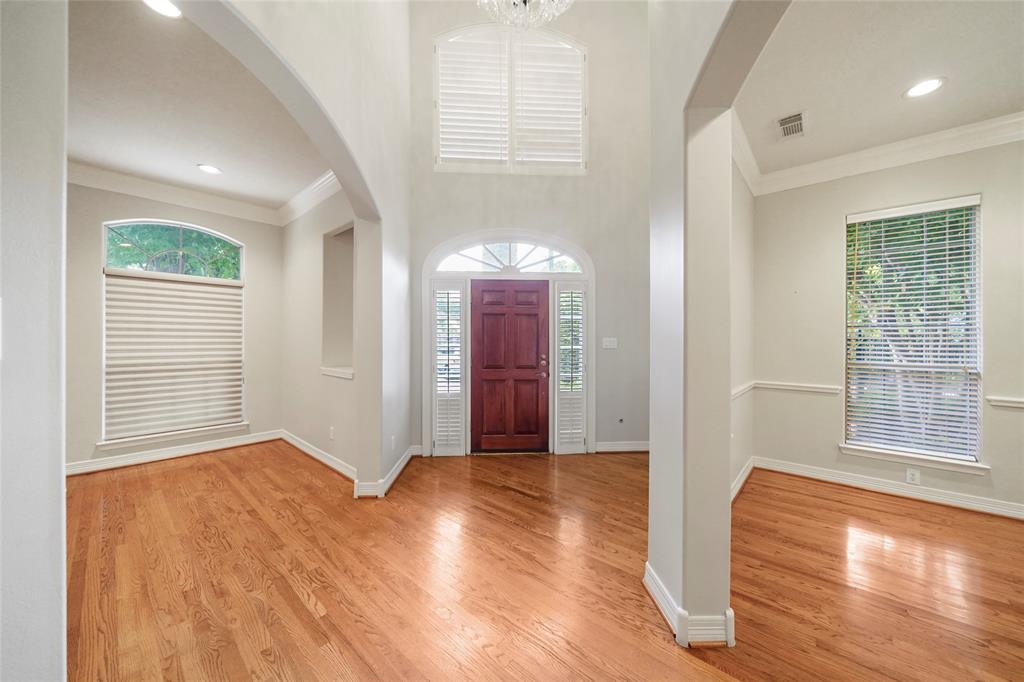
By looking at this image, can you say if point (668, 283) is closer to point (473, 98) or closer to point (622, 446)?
point (622, 446)

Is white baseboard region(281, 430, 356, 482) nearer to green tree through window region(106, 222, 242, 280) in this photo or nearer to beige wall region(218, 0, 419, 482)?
beige wall region(218, 0, 419, 482)

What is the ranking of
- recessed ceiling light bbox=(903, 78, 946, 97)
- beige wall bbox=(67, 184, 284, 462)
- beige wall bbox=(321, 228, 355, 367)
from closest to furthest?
recessed ceiling light bbox=(903, 78, 946, 97), beige wall bbox=(67, 184, 284, 462), beige wall bbox=(321, 228, 355, 367)

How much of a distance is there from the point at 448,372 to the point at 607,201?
2718 mm

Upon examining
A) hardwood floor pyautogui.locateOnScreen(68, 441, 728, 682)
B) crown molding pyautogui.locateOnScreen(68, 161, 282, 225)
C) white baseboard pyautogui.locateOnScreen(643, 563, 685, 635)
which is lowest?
hardwood floor pyautogui.locateOnScreen(68, 441, 728, 682)

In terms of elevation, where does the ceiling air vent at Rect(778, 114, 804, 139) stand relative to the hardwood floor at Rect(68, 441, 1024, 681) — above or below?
above

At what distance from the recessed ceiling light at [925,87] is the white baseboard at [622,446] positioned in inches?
140

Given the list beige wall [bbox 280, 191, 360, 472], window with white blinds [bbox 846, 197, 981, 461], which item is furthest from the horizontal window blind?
window with white blinds [bbox 846, 197, 981, 461]

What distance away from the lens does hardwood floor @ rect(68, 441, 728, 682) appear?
58.9 inches

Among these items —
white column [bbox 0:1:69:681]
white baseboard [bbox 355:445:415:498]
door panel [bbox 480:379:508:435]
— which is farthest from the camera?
door panel [bbox 480:379:508:435]

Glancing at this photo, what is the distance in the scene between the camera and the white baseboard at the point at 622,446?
4219 mm

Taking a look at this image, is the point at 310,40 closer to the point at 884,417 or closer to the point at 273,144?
the point at 273,144

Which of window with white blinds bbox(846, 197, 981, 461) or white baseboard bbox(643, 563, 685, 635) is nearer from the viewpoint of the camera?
white baseboard bbox(643, 563, 685, 635)

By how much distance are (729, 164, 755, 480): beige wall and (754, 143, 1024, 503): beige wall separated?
0.16 meters

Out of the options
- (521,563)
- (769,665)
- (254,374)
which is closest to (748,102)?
(769,665)
